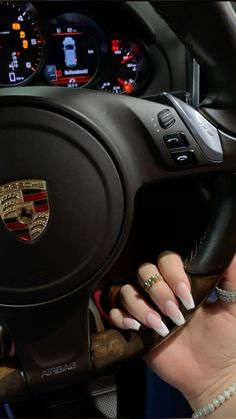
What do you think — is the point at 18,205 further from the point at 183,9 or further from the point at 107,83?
the point at 107,83

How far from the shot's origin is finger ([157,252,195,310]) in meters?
0.57

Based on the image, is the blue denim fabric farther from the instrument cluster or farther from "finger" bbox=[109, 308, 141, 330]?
the instrument cluster

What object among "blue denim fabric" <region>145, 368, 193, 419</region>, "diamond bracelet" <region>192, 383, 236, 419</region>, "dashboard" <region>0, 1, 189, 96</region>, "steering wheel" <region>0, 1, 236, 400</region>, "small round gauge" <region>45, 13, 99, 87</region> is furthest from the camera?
"small round gauge" <region>45, 13, 99, 87</region>

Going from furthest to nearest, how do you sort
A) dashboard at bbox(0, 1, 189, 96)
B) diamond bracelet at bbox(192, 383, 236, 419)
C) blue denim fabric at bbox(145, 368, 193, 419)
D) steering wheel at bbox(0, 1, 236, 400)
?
dashboard at bbox(0, 1, 189, 96) → blue denim fabric at bbox(145, 368, 193, 419) → diamond bracelet at bbox(192, 383, 236, 419) → steering wheel at bbox(0, 1, 236, 400)

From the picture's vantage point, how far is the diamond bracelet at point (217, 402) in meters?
0.65

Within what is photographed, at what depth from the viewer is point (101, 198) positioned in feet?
1.86

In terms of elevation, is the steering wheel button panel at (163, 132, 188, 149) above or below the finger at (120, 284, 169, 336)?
above

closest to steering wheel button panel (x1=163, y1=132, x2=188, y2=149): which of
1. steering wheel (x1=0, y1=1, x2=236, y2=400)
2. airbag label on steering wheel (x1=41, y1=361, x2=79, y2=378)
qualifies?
steering wheel (x1=0, y1=1, x2=236, y2=400)

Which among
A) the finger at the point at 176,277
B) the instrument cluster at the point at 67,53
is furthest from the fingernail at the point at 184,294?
the instrument cluster at the point at 67,53

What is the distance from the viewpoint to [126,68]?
246 cm

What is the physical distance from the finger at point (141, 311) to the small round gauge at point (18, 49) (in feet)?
5.77

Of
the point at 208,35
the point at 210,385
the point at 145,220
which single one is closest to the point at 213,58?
the point at 208,35

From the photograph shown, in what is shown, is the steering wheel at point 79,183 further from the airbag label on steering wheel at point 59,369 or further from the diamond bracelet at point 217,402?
the diamond bracelet at point 217,402

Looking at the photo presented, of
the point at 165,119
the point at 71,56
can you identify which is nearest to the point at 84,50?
the point at 71,56
